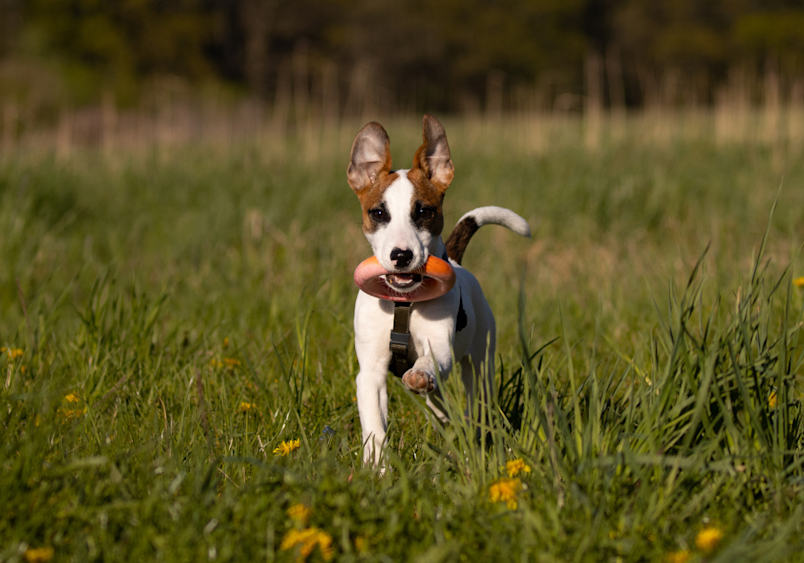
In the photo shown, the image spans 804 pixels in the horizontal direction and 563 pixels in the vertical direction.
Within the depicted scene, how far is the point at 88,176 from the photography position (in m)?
7.55

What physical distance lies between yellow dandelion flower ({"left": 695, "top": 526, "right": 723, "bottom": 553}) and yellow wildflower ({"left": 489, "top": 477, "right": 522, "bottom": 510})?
1.36ft

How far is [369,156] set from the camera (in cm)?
261

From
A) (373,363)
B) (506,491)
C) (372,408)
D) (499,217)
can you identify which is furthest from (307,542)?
(499,217)

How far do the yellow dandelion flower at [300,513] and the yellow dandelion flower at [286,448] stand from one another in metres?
0.57

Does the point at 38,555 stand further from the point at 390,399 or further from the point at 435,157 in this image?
the point at 435,157

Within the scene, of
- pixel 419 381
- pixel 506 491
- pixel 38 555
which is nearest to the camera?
pixel 38 555

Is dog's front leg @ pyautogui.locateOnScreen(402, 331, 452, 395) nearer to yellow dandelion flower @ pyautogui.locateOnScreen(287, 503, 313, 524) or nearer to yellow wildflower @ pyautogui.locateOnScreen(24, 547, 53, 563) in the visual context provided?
yellow dandelion flower @ pyautogui.locateOnScreen(287, 503, 313, 524)

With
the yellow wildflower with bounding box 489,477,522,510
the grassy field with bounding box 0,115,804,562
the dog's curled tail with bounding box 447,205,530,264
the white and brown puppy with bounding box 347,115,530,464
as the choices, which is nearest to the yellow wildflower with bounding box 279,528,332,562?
the grassy field with bounding box 0,115,804,562

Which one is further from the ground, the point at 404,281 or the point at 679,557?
the point at 404,281

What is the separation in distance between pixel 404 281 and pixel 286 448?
63cm

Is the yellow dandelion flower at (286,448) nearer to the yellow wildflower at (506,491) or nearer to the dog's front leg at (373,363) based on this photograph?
the dog's front leg at (373,363)

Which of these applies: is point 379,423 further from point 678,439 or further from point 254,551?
point 678,439

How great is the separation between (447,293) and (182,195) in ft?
16.1

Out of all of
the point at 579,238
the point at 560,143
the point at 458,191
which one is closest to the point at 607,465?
the point at 579,238
